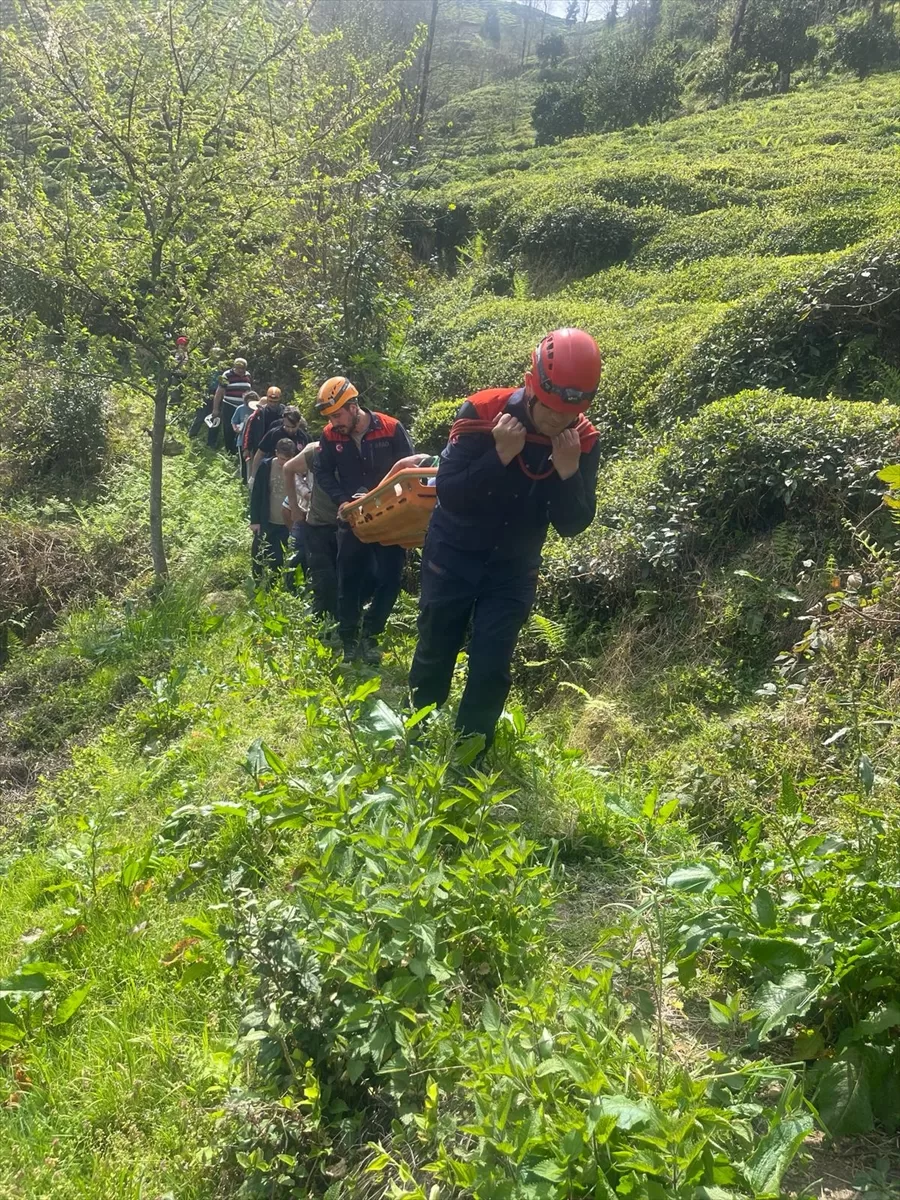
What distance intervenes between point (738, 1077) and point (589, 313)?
33.0 ft

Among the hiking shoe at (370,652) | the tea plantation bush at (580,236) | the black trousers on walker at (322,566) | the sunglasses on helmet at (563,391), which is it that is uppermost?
the tea plantation bush at (580,236)

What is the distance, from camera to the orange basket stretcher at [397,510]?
15.6ft

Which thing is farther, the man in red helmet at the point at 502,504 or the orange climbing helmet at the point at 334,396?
the orange climbing helmet at the point at 334,396

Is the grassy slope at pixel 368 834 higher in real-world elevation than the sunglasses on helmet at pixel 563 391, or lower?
lower

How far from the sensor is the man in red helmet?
3.26 meters

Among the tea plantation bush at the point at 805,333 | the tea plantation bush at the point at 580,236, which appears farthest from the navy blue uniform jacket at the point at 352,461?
the tea plantation bush at the point at 580,236

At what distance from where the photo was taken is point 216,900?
3.15 metres

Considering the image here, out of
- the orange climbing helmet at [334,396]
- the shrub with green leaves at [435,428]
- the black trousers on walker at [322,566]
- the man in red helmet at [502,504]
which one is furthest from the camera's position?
the shrub with green leaves at [435,428]

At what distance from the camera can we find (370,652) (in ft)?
19.1

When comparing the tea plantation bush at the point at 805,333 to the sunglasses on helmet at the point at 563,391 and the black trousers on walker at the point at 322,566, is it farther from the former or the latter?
the sunglasses on helmet at the point at 563,391

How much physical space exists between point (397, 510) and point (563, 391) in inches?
74.4

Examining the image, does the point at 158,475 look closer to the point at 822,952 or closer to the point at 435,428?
the point at 435,428

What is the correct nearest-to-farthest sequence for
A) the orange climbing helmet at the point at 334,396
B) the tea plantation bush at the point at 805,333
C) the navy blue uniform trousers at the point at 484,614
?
the navy blue uniform trousers at the point at 484,614 → the orange climbing helmet at the point at 334,396 → the tea plantation bush at the point at 805,333

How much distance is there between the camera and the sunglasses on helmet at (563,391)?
10.5 ft
